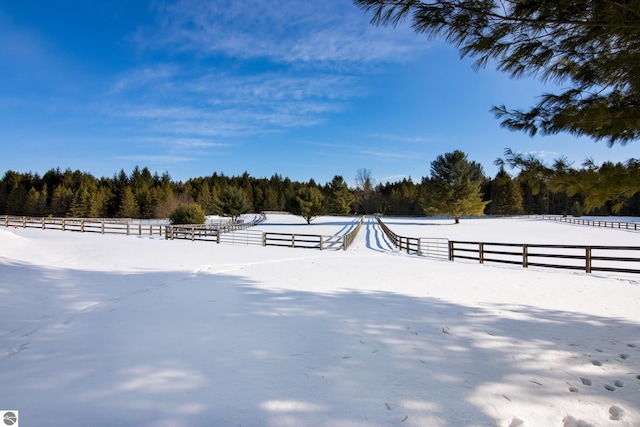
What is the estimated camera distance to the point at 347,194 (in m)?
75.5

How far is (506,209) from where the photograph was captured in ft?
241

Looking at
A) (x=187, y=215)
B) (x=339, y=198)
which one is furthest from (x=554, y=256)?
(x=339, y=198)

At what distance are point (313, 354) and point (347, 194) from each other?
72.4m

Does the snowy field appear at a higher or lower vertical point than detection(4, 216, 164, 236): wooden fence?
lower

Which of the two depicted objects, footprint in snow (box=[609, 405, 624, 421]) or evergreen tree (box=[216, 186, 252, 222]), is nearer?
footprint in snow (box=[609, 405, 624, 421])

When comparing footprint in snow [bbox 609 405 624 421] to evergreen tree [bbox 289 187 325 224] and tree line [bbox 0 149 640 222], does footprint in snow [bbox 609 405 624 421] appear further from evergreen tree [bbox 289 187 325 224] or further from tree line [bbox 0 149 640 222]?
evergreen tree [bbox 289 187 325 224]

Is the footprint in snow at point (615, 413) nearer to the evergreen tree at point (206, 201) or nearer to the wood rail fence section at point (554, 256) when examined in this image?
the wood rail fence section at point (554, 256)

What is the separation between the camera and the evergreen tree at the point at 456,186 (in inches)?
1823

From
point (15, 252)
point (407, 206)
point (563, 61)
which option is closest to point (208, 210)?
point (407, 206)

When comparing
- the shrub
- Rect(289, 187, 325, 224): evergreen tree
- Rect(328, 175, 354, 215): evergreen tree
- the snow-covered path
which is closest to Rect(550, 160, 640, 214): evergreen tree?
the snow-covered path

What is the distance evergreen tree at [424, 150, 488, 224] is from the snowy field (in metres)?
41.7

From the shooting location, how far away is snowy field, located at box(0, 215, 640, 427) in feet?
8.68

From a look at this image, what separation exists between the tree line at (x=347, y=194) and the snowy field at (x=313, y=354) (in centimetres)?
232

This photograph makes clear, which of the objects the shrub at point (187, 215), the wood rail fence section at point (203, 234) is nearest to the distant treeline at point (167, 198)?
the shrub at point (187, 215)
